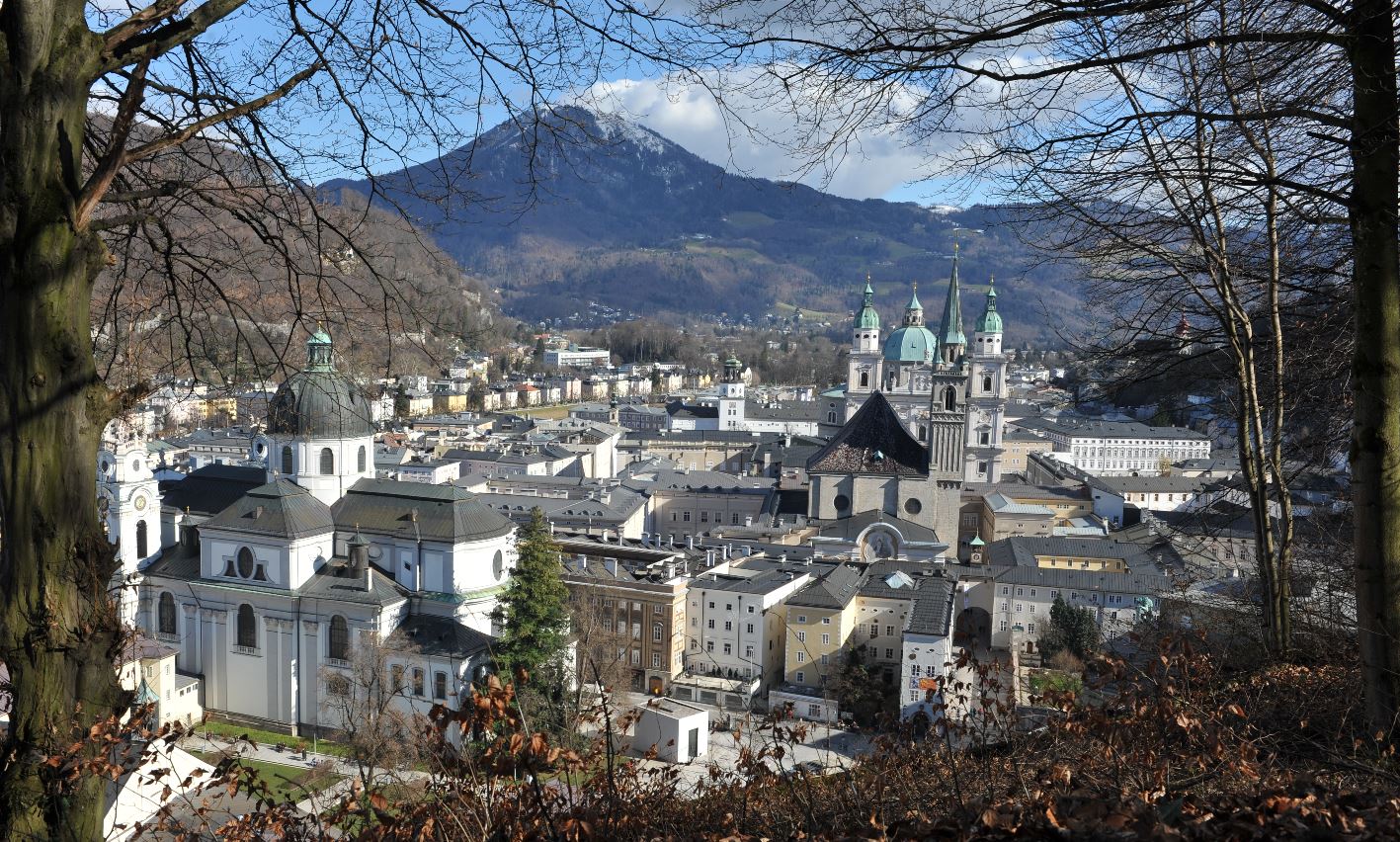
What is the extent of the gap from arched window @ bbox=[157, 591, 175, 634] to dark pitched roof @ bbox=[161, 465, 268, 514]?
3267 millimetres

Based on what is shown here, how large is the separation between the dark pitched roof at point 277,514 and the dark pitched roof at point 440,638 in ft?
10.2

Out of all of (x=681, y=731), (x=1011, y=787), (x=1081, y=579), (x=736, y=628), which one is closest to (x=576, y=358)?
(x=1081, y=579)

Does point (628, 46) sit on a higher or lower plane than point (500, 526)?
higher

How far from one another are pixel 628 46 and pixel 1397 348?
3.08 m

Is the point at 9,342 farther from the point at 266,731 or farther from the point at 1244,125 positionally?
the point at 266,731

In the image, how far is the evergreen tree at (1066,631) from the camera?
79.7ft

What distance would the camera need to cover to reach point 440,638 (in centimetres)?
2056

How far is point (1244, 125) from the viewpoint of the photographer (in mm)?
5020

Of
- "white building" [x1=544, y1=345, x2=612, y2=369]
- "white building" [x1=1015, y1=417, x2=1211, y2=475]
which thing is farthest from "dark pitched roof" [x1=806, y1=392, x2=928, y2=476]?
"white building" [x1=544, y1=345, x2=612, y2=369]

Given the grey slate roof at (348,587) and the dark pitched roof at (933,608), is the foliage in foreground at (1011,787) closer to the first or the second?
the dark pitched roof at (933,608)

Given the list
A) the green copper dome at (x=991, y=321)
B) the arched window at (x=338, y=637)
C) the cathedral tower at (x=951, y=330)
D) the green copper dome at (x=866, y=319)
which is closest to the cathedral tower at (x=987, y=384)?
the green copper dome at (x=991, y=321)

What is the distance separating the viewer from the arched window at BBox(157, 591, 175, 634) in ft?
75.5

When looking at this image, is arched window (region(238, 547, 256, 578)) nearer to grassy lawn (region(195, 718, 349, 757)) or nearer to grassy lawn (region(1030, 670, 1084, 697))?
grassy lawn (region(195, 718, 349, 757))

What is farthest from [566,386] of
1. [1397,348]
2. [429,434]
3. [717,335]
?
[1397,348]
